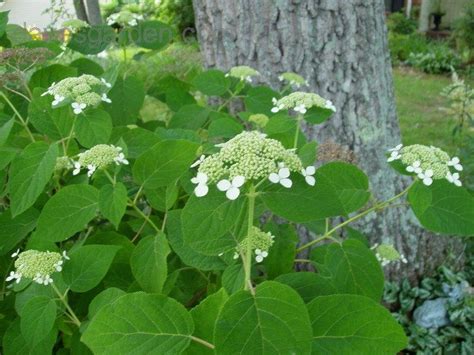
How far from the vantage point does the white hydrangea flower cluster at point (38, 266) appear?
3.13 feet

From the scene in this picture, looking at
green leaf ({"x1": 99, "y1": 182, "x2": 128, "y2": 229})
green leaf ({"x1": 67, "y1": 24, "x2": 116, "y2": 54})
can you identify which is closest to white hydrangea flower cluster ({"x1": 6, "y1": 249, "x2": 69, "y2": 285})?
green leaf ({"x1": 99, "y1": 182, "x2": 128, "y2": 229})

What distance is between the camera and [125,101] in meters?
1.55

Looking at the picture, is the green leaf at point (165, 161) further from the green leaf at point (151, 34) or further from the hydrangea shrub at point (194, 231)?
the green leaf at point (151, 34)

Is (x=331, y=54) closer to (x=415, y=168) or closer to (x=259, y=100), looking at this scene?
(x=259, y=100)

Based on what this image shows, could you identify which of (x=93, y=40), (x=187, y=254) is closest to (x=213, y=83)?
(x=93, y=40)

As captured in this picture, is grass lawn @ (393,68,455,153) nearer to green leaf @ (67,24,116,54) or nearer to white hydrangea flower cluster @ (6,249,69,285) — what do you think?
green leaf @ (67,24,116,54)

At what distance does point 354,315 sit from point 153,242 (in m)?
0.43

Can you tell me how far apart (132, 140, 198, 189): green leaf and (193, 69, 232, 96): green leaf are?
0.60m

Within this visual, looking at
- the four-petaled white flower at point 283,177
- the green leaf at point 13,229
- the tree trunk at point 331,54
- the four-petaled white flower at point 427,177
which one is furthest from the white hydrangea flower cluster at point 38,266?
the tree trunk at point 331,54

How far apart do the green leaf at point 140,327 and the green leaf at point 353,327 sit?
206 mm

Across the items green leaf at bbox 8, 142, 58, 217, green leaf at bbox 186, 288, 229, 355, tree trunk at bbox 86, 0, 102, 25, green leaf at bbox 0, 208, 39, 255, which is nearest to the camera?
green leaf at bbox 186, 288, 229, 355

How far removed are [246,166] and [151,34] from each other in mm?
1080

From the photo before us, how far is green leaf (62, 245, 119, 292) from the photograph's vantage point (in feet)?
3.37

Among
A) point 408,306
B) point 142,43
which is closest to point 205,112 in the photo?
point 142,43
